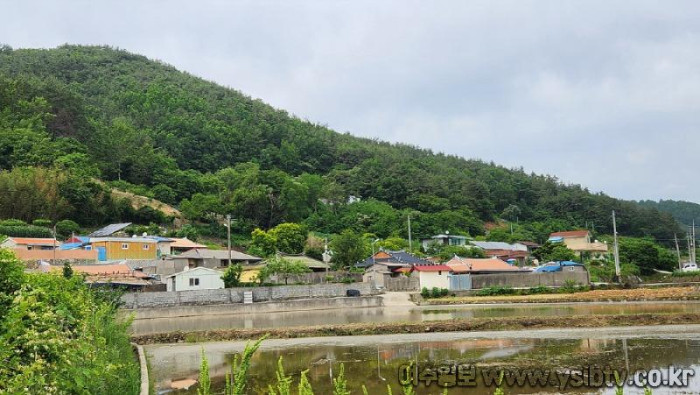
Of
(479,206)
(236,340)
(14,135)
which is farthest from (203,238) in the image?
(479,206)

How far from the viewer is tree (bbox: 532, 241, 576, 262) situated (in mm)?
58344

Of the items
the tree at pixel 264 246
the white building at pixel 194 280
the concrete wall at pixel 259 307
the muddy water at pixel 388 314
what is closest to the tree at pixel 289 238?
the tree at pixel 264 246

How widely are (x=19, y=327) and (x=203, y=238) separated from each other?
2355 inches

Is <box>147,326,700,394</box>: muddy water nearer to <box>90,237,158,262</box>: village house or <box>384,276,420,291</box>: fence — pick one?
<box>384,276,420,291</box>: fence

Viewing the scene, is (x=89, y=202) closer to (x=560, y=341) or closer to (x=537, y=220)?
(x=560, y=341)

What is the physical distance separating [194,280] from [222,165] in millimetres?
57946

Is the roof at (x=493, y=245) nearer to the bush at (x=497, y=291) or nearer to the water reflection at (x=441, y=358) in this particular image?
the bush at (x=497, y=291)

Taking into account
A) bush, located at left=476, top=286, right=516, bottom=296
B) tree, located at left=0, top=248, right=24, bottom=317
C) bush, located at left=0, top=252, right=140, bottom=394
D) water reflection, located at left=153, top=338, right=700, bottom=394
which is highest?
tree, located at left=0, top=248, right=24, bottom=317

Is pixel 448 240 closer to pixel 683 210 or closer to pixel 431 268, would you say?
pixel 431 268

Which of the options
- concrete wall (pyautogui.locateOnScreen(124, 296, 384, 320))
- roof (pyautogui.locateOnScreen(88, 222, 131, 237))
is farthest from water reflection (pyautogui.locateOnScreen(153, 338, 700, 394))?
roof (pyautogui.locateOnScreen(88, 222, 131, 237))

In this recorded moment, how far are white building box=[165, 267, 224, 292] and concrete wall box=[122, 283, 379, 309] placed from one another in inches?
121

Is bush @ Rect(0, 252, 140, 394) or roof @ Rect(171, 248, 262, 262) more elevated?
roof @ Rect(171, 248, 262, 262)

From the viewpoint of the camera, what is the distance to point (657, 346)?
1686 centimetres

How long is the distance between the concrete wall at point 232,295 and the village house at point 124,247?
648 inches
